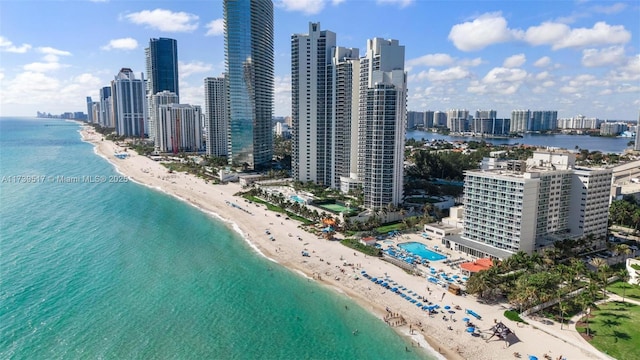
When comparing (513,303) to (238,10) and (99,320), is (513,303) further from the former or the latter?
(238,10)

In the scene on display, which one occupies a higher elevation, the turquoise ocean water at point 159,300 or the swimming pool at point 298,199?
the swimming pool at point 298,199

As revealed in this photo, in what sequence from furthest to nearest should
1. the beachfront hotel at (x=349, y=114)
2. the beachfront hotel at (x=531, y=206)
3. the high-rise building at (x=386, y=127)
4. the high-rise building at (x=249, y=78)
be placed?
the high-rise building at (x=249, y=78)
the beachfront hotel at (x=349, y=114)
the high-rise building at (x=386, y=127)
the beachfront hotel at (x=531, y=206)

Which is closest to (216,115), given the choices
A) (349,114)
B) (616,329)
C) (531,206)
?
(349,114)

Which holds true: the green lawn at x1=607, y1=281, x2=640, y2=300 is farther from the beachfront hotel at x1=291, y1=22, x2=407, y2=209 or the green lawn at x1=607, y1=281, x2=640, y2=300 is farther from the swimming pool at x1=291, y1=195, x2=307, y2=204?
A: the swimming pool at x1=291, y1=195, x2=307, y2=204

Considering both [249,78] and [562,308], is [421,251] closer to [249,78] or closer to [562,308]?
[562,308]

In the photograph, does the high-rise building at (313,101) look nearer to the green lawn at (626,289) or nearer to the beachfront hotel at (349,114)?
the beachfront hotel at (349,114)

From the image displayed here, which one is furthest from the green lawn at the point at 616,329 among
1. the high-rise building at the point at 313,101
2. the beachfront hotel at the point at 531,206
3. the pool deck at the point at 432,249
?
the high-rise building at the point at 313,101

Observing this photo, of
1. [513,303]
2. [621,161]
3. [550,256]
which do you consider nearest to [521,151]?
[621,161]
